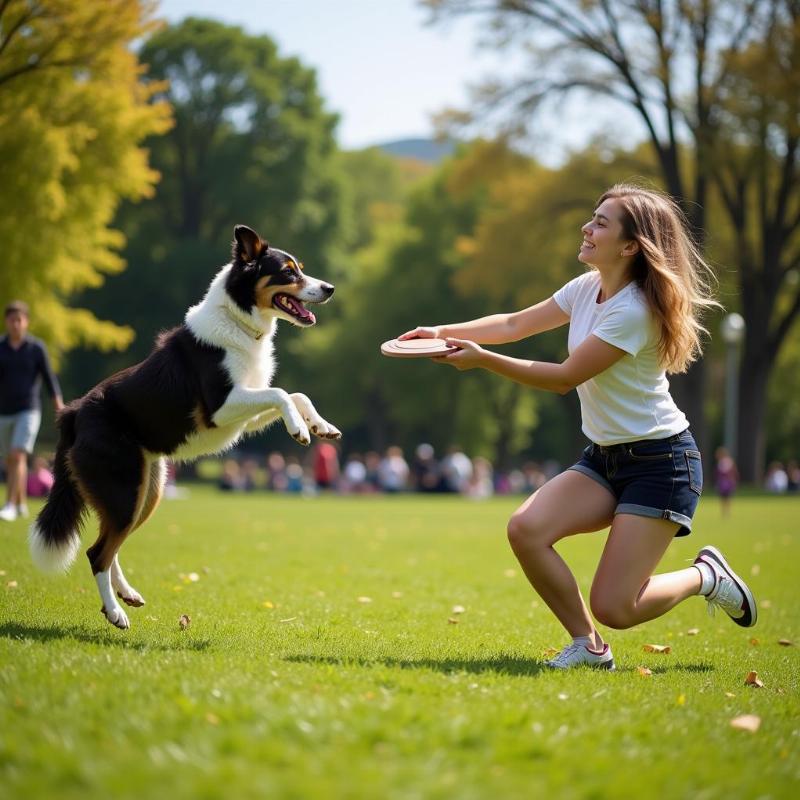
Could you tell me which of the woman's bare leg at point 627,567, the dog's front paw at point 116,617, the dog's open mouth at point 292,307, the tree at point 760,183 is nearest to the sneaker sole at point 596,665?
the woman's bare leg at point 627,567

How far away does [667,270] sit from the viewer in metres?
5.47

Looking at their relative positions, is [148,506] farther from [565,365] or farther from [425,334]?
[565,365]

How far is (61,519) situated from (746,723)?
3.92 meters

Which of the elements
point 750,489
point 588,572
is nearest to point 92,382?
point 750,489

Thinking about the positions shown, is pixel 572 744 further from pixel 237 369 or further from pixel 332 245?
pixel 332 245

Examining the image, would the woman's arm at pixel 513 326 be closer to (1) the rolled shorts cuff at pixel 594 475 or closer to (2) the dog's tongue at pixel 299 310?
(2) the dog's tongue at pixel 299 310

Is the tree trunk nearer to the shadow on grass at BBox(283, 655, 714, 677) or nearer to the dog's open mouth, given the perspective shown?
the dog's open mouth

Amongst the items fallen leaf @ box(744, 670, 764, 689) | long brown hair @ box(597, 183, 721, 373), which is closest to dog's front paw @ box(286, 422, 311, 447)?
long brown hair @ box(597, 183, 721, 373)

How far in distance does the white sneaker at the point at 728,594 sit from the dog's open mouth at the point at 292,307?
2851mm

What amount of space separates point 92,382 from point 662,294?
43846mm

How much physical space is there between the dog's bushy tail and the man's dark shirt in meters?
5.77

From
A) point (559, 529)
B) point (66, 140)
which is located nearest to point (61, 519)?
point (559, 529)

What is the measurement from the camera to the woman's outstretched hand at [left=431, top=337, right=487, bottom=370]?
5266 millimetres

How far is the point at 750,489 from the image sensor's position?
35.6 meters
